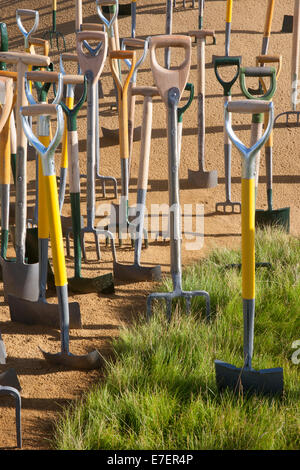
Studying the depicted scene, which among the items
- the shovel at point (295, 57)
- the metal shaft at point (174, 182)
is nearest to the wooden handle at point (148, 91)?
the metal shaft at point (174, 182)

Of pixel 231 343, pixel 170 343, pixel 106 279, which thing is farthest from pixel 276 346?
pixel 106 279

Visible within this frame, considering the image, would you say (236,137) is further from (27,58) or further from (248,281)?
(27,58)

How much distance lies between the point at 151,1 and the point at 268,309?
9679 mm

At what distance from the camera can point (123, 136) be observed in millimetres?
4965

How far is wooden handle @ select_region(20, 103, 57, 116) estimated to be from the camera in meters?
3.05

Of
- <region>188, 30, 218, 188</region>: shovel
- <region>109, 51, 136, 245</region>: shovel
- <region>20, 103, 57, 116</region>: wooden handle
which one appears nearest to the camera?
<region>20, 103, 57, 116</region>: wooden handle

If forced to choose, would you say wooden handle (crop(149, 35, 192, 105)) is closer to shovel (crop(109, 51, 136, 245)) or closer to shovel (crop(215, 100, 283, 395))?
shovel (crop(215, 100, 283, 395))

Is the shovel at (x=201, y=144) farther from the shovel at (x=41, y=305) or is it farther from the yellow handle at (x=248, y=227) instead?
the yellow handle at (x=248, y=227)

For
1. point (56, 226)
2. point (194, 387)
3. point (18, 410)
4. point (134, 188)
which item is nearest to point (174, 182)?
point (56, 226)

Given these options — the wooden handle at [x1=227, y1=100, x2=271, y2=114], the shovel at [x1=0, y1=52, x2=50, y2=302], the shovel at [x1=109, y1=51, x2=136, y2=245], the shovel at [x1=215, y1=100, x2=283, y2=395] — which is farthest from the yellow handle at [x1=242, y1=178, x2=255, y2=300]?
the shovel at [x1=109, y1=51, x2=136, y2=245]

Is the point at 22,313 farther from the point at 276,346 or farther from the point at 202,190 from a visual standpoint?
the point at 202,190

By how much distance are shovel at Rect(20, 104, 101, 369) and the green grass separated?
20 cm

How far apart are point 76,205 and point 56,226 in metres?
0.93

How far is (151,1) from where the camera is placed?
12.4 metres
